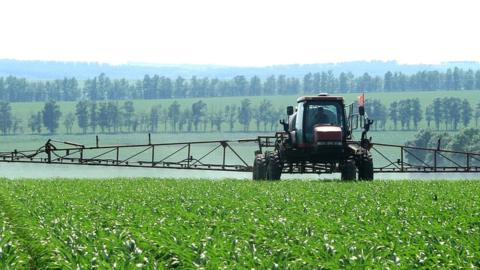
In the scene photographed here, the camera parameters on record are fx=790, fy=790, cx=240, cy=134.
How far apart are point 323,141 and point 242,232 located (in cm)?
1712

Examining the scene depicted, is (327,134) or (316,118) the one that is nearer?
(327,134)

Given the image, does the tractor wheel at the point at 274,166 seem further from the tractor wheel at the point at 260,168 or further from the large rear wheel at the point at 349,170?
the large rear wheel at the point at 349,170

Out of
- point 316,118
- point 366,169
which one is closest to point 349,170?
point 366,169

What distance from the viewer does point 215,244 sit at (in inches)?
420

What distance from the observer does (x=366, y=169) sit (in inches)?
1242

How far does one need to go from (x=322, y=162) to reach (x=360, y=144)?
7.95 ft

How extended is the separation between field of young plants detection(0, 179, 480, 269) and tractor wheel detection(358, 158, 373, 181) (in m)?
10.6

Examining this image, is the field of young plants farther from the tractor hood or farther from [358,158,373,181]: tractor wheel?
[358,158,373,181]: tractor wheel

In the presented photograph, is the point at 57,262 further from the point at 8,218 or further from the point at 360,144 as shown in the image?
the point at 360,144

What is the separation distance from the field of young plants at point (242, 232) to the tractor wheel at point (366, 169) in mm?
10578

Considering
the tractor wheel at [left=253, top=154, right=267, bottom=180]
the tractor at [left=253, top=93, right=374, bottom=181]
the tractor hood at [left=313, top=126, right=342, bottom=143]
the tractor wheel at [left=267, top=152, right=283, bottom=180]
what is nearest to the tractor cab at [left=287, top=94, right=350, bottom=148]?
the tractor at [left=253, top=93, right=374, bottom=181]

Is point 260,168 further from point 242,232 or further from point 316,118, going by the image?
point 242,232

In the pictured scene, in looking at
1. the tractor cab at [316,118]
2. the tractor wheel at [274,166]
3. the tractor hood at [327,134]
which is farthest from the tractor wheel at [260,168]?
the tractor hood at [327,134]

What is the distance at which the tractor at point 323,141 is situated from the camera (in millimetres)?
29547
